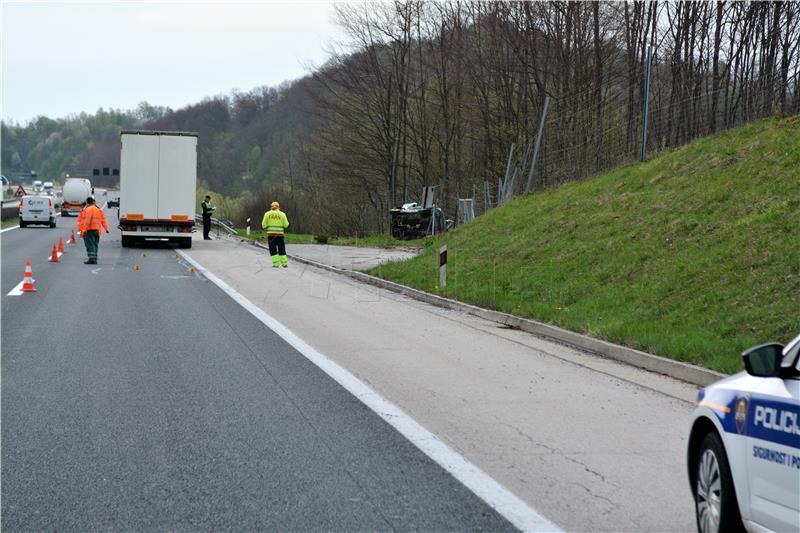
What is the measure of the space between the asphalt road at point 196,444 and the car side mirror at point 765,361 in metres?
1.69

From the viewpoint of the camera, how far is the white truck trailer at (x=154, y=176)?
36969 mm

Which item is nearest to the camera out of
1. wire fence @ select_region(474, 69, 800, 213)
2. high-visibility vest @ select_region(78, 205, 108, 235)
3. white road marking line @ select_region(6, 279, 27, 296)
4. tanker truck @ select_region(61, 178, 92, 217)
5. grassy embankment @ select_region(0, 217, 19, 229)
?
white road marking line @ select_region(6, 279, 27, 296)

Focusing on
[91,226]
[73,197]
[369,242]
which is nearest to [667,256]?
[91,226]

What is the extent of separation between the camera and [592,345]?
13.2 m

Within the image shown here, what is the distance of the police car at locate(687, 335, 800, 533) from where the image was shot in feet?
13.7

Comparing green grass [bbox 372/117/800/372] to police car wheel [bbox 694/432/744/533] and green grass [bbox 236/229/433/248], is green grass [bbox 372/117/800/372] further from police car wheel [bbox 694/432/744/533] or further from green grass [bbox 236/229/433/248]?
green grass [bbox 236/229/433/248]

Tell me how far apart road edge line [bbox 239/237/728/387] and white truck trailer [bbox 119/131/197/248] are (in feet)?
56.2

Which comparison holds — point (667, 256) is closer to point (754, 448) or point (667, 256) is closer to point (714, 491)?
point (714, 491)

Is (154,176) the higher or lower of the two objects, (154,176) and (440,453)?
the higher

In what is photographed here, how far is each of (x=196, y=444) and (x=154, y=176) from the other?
102 feet

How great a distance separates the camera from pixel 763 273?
13547mm

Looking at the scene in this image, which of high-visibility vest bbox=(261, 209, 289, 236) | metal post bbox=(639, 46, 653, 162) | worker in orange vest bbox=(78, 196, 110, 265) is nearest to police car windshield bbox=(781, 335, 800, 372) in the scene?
metal post bbox=(639, 46, 653, 162)

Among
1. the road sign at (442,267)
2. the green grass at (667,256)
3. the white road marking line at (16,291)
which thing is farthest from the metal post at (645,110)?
the white road marking line at (16,291)

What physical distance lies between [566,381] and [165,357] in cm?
460
